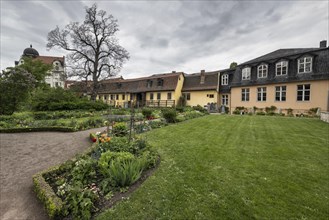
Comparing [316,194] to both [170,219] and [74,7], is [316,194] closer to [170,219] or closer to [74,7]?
[170,219]

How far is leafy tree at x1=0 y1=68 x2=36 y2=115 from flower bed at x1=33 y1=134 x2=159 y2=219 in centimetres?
1198

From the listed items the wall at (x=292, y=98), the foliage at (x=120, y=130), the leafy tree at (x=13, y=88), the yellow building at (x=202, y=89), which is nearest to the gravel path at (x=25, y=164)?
the foliage at (x=120, y=130)

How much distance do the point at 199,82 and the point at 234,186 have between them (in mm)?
24803

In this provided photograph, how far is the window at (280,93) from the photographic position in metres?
18.6

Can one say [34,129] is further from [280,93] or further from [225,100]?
[280,93]

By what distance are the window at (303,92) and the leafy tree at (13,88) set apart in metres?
26.6

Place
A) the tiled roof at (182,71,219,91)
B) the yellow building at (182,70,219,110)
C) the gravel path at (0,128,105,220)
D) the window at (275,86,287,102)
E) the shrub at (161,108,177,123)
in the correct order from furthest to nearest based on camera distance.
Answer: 1. the tiled roof at (182,71,219,91)
2. the yellow building at (182,70,219,110)
3. the window at (275,86,287,102)
4. the shrub at (161,108,177,123)
5. the gravel path at (0,128,105,220)

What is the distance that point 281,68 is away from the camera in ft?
62.5

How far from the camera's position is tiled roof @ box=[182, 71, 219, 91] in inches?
993

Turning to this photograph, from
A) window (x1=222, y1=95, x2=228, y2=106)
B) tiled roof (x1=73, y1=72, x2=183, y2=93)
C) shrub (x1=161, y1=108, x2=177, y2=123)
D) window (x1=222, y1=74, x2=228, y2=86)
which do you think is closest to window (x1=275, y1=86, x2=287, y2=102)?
window (x1=222, y1=95, x2=228, y2=106)

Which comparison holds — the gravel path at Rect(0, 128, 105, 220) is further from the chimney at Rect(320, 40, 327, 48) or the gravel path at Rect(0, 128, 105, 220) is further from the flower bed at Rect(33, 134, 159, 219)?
the chimney at Rect(320, 40, 327, 48)

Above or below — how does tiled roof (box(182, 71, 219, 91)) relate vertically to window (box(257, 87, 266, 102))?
above

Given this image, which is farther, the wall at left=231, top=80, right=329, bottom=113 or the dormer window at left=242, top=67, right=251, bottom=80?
the dormer window at left=242, top=67, right=251, bottom=80

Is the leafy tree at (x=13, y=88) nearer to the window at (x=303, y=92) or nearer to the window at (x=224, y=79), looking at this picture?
the window at (x=224, y=79)
